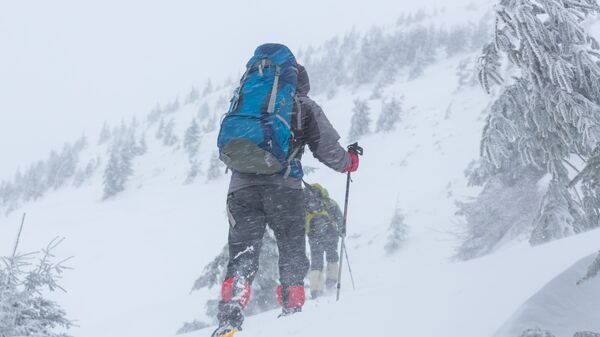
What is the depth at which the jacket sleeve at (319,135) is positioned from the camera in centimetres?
360

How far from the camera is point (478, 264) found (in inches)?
158

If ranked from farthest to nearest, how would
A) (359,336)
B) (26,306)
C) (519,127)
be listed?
(519,127) < (26,306) < (359,336)

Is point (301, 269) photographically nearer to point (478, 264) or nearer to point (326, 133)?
point (326, 133)

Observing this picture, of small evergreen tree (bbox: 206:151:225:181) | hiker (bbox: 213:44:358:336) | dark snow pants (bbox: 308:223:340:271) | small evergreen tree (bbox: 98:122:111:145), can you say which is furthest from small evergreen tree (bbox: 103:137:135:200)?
hiker (bbox: 213:44:358:336)

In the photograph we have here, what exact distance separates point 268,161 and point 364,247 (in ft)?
60.1

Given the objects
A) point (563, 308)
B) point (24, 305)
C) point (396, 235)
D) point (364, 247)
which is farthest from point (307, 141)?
point (364, 247)

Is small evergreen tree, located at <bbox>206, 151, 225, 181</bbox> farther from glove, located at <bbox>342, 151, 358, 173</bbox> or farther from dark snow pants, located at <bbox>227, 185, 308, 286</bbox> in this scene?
dark snow pants, located at <bbox>227, 185, 308, 286</bbox>

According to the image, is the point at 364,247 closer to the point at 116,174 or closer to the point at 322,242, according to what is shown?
the point at 322,242

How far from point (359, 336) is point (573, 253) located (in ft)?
5.94

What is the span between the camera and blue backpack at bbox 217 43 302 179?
3309 mm

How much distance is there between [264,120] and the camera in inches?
130

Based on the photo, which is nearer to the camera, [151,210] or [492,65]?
[492,65]

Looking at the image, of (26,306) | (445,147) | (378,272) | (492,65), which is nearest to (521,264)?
(492,65)

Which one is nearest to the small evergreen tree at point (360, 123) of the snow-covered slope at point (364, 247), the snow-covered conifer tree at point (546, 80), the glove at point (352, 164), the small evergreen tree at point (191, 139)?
the snow-covered slope at point (364, 247)
